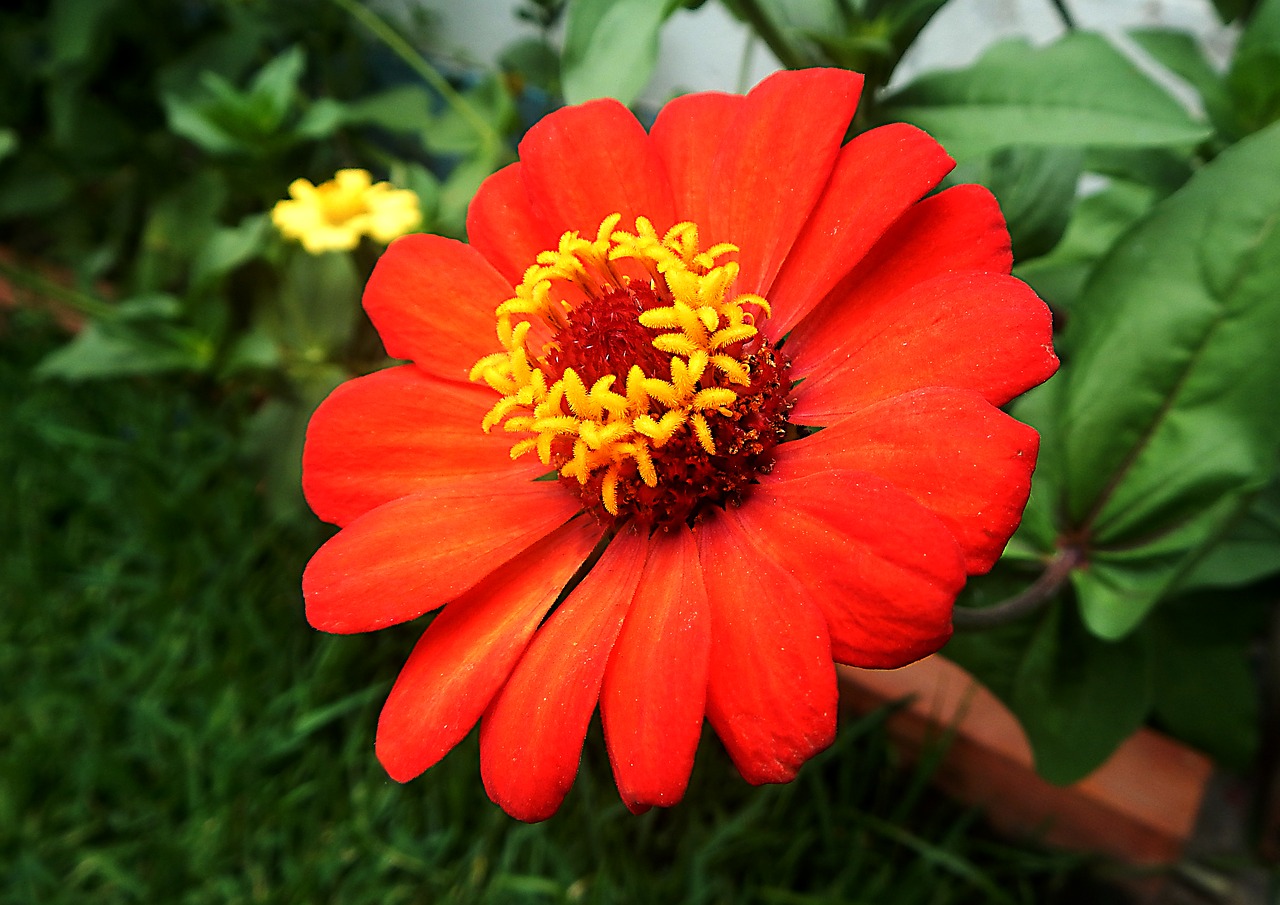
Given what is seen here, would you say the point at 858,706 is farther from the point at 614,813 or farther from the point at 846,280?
the point at 846,280

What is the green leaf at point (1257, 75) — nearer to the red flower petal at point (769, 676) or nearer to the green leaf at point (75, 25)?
the red flower petal at point (769, 676)

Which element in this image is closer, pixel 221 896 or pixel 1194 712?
pixel 1194 712

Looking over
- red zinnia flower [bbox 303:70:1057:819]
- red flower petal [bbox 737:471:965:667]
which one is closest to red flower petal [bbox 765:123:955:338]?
red zinnia flower [bbox 303:70:1057:819]

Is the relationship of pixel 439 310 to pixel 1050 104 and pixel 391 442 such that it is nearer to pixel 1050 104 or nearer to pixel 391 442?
pixel 391 442

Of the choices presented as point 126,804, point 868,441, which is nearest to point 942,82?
point 868,441

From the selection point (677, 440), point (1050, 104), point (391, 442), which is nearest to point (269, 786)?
point (391, 442)

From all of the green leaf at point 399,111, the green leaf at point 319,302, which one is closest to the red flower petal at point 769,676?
the green leaf at point 319,302

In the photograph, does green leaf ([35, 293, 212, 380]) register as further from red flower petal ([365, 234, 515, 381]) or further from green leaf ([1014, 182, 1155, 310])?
green leaf ([1014, 182, 1155, 310])
